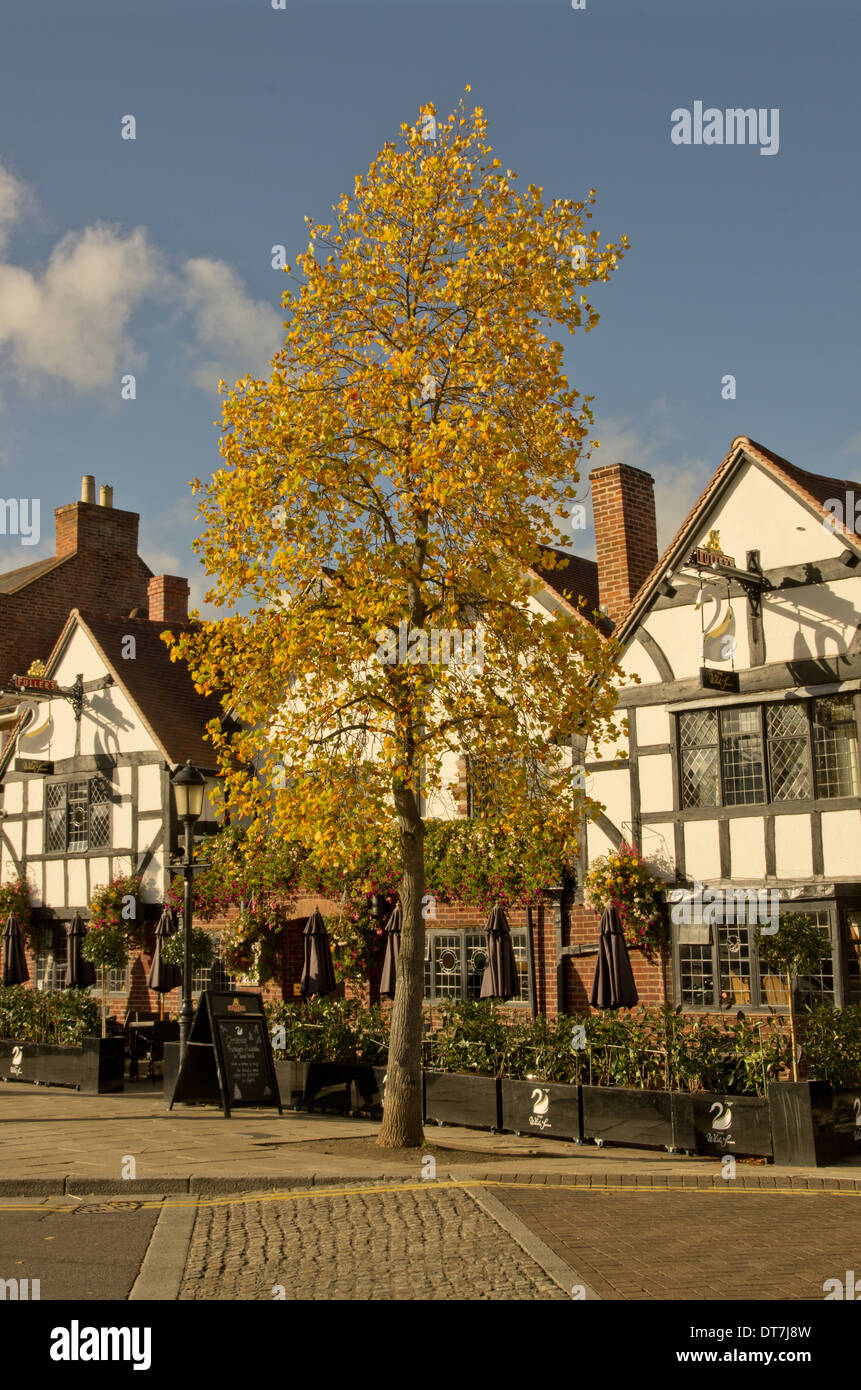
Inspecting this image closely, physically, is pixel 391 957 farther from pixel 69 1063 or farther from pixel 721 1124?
pixel 721 1124

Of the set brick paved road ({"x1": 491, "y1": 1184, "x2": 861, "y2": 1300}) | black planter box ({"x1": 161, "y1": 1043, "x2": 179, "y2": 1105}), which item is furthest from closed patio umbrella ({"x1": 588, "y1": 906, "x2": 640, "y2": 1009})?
brick paved road ({"x1": 491, "y1": 1184, "x2": 861, "y2": 1300})

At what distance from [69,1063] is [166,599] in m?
13.4

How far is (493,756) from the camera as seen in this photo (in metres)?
13.0

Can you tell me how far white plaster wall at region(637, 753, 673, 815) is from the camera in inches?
717

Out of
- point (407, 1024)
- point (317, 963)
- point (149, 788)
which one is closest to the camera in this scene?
point (407, 1024)

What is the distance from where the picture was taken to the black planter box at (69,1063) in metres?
18.8

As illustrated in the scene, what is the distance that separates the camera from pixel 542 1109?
14.1 metres

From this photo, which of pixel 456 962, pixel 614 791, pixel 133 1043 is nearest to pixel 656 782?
pixel 614 791

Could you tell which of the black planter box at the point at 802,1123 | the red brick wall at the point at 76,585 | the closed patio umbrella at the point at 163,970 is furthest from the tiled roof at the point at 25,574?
the black planter box at the point at 802,1123

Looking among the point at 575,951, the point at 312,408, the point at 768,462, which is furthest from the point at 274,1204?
the point at 768,462

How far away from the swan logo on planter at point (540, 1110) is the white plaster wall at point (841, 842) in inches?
191

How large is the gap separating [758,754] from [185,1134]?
29.0 ft

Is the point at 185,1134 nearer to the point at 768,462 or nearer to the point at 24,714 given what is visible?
the point at 768,462
